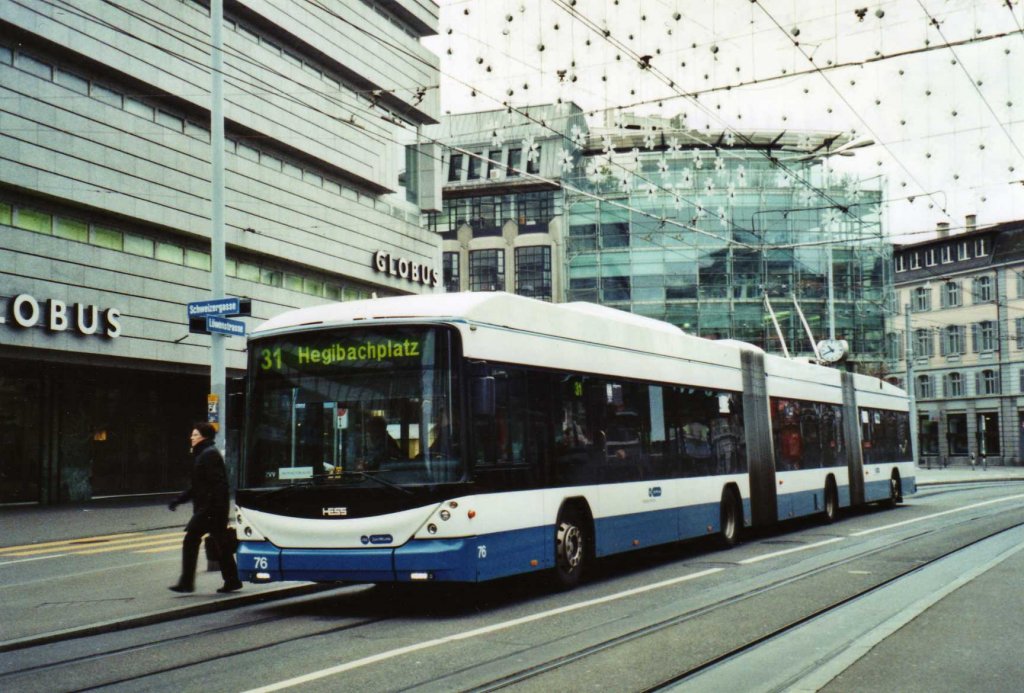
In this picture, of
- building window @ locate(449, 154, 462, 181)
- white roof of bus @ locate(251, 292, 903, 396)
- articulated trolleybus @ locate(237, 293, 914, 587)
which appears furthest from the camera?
building window @ locate(449, 154, 462, 181)

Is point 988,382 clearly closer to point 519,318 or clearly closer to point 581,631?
point 519,318

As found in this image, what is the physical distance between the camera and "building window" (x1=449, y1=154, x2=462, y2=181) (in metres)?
67.9

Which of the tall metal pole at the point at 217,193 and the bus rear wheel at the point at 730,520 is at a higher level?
the tall metal pole at the point at 217,193

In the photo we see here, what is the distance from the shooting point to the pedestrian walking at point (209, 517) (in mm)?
10898

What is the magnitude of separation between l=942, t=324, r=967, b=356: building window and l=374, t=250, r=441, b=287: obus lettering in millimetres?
45838

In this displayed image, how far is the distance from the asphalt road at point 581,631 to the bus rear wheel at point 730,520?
1.28 meters

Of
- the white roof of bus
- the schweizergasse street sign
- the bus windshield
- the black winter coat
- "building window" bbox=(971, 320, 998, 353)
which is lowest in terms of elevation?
the black winter coat

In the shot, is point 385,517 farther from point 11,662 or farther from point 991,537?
point 991,537

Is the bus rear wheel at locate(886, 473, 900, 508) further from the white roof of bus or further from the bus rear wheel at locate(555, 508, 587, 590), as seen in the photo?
the bus rear wheel at locate(555, 508, 587, 590)

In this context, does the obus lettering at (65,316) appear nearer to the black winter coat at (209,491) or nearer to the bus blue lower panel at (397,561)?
the black winter coat at (209,491)

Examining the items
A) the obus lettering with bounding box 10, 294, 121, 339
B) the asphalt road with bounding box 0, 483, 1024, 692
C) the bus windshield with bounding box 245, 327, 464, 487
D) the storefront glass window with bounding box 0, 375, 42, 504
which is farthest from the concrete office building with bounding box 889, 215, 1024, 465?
the bus windshield with bounding box 245, 327, 464, 487

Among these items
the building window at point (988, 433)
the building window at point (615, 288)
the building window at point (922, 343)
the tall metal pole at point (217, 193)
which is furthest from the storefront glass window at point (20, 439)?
the building window at point (922, 343)

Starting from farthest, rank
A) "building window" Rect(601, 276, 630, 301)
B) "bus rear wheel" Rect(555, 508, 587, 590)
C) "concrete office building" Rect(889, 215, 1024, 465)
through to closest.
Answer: "concrete office building" Rect(889, 215, 1024, 465) → "building window" Rect(601, 276, 630, 301) → "bus rear wheel" Rect(555, 508, 587, 590)

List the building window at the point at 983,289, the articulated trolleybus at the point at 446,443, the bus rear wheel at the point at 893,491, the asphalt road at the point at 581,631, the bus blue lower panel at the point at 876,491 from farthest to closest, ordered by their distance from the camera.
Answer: the building window at the point at 983,289
the bus rear wheel at the point at 893,491
the bus blue lower panel at the point at 876,491
the articulated trolleybus at the point at 446,443
the asphalt road at the point at 581,631
